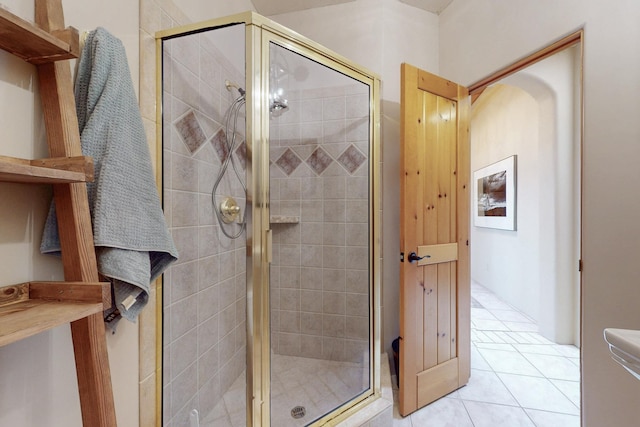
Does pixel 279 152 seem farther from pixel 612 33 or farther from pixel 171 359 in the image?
pixel 612 33

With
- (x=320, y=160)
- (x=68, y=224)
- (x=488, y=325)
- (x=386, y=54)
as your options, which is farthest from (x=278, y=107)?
(x=488, y=325)

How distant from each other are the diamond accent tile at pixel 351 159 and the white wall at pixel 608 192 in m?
1.14

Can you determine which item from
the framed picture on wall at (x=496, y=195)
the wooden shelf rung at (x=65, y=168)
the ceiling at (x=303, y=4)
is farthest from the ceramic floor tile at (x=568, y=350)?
the wooden shelf rung at (x=65, y=168)

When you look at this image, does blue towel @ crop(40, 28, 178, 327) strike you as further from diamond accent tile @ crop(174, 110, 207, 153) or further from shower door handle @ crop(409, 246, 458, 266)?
shower door handle @ crop(409, 246, 458, 266)

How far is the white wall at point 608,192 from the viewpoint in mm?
1146

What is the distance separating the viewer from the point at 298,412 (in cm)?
138

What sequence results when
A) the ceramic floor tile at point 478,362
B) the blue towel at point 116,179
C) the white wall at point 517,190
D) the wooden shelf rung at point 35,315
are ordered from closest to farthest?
the wooden shelf rung at point 35,315, the blue towel at point 116,179, the ceramic floor tile at point 478,362, the white wall at point 517,190

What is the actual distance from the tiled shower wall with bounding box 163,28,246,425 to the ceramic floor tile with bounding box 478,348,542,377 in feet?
6.84

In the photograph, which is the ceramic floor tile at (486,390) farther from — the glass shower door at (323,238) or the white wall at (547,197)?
the white wall at (547,197)

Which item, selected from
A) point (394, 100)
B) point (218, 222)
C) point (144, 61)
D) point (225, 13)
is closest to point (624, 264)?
point (394, 100)

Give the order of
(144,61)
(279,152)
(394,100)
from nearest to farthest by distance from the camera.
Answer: (144,61) → (279,152) → (394,100)

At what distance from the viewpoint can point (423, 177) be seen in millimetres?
1714

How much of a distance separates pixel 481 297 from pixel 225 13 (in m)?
4.44

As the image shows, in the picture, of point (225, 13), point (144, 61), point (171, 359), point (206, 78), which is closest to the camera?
point (144, 61)
